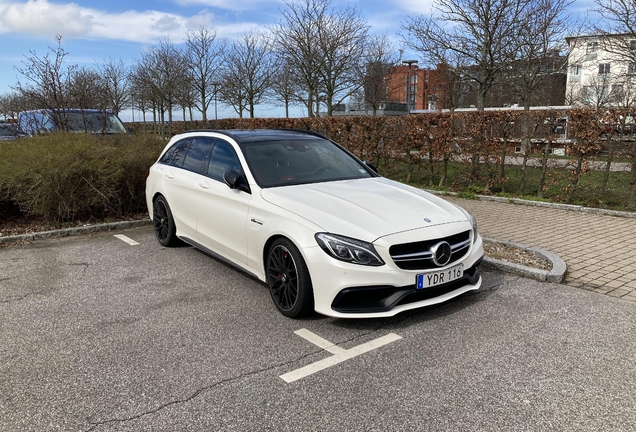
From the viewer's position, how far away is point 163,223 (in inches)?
268

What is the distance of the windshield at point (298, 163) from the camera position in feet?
16.5

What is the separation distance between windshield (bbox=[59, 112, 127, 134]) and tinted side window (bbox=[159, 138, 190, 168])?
4.43 meters

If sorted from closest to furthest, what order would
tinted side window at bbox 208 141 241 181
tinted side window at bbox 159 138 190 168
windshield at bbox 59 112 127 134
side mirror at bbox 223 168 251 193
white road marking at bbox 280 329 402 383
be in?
white road marking at bbox 280 329 402 383 < side mirror at bbox 223 168 251 193 < tinted side window at bbox 208 141 241 181 < tinted side window at bbox 159 138 190 168 < windshield at bbox 59 112 127 134

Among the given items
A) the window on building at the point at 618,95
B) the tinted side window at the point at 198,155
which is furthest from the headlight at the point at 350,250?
the window on building at the point at 618,95

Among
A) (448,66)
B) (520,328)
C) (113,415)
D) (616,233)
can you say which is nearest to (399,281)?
(520,328)

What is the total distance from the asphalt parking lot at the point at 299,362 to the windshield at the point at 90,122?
21.4ft

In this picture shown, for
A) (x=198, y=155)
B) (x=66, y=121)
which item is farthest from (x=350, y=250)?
(x=66, y=121)

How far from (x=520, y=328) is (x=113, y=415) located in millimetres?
3170

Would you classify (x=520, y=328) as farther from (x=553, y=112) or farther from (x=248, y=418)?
(x=553, y=112)

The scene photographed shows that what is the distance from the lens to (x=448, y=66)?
65.8 feet

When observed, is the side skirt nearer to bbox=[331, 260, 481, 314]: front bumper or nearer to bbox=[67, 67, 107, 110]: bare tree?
bbox=[331, 260, 481, 314]: front bumper

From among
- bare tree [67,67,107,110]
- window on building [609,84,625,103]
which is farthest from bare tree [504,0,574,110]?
bare tree [67,67,107,110]

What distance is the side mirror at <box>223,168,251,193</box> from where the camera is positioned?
4848 millimetres

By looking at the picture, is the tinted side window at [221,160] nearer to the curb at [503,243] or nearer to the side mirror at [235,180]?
the side mirror at [235,180]
